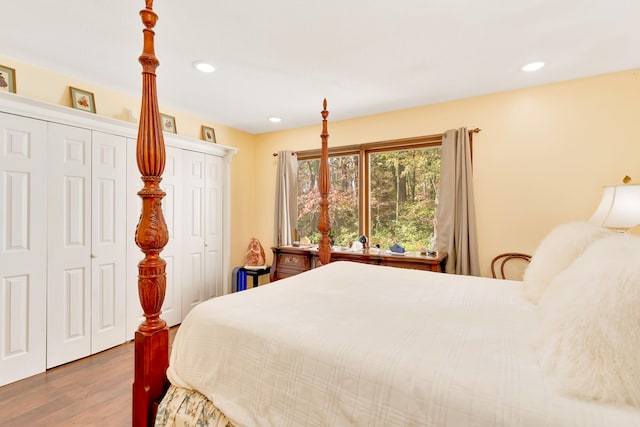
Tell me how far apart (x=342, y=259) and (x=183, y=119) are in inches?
101

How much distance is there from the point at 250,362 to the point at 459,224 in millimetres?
2669

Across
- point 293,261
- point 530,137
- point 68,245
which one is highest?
point 530,137

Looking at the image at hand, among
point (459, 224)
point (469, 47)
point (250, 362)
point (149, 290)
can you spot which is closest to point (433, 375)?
point (250, 362)

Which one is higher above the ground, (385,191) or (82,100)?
(82,100)

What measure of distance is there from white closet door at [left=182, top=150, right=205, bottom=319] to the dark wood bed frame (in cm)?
236

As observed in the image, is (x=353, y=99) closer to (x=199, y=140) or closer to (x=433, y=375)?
(x=199, y=140)

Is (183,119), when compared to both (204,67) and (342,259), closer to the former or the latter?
→ (204,67)

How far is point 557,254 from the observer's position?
1519 mm

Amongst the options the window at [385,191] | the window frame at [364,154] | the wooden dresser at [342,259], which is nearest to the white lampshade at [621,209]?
the wooden dresser at [342,259]

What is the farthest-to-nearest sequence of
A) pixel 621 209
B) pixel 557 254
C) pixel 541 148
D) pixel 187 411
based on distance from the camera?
pixel 541 148 < pixel 621 209 < pixel 557 254 < pixel 187 411

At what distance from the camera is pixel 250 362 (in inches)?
45.5

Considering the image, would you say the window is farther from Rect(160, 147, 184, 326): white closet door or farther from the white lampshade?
Rect(160, 147, 184, 326): white closet door

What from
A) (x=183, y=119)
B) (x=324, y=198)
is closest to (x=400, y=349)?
(x=324, y=198)

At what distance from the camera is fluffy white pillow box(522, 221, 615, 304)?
1.46 meters
